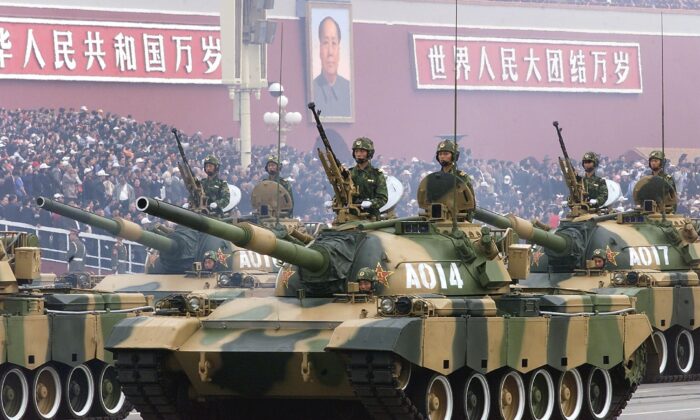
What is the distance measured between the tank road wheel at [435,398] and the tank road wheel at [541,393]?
1.73 metres

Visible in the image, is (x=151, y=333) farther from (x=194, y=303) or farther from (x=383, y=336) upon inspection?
(x=383, y=336)

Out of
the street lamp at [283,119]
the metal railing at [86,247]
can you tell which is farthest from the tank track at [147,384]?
the street lamp at [283,119]

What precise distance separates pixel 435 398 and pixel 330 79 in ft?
131

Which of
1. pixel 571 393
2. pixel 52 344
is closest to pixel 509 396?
pixel 571 393

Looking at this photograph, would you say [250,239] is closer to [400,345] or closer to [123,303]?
[400,345]

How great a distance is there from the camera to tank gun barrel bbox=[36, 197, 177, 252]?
29.5 m

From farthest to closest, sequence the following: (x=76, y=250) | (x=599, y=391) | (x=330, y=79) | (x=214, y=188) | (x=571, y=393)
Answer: (x=330, y=79) < (x=76, y=250) < (x=214, y=188) < (x=599, y=391) < (x=571, y=393)

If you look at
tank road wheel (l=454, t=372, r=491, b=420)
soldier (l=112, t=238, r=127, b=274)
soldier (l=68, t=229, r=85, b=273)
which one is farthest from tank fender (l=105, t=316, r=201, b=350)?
soldier (l=112, t=238, r=127, b=274)

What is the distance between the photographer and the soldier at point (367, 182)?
25375mm

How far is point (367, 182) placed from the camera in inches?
999

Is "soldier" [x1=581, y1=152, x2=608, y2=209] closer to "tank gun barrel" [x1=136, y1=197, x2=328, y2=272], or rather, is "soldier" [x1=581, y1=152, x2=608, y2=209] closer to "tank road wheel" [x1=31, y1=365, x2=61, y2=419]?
"tank road wheel" [x1=31, y1=365, x2=61, y2=419]

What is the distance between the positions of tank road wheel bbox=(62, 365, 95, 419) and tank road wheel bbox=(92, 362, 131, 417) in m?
0.09

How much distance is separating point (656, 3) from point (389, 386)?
2056 inches

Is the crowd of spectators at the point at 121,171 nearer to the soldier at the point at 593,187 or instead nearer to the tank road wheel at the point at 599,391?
the soldier at the point at 593,187
